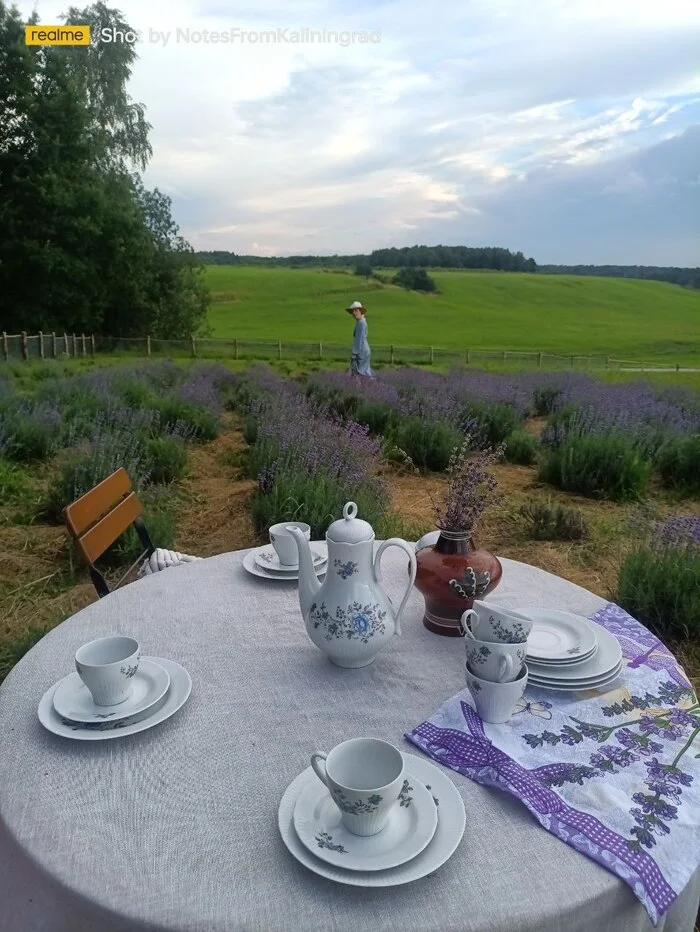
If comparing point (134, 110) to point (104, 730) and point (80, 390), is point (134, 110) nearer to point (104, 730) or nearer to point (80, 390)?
point (80, 390)

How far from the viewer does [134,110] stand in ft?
76.3

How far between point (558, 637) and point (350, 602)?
511mm

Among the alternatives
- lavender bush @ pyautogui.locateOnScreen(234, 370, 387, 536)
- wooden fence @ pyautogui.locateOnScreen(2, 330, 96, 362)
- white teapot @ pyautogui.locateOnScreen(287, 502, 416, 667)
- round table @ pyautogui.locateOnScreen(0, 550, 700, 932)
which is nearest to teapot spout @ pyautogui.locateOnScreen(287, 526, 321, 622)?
white teapot @ pyautogui.locateOnScreen(287, 502, 416, 667)

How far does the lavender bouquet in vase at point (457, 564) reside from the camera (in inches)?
61.0

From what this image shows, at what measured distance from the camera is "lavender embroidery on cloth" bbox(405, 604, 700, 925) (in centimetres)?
98

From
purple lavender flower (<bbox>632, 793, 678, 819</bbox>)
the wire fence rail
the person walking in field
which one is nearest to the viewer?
purple lavender flower (<bbox>632, 793, 678, 819</bbox>)

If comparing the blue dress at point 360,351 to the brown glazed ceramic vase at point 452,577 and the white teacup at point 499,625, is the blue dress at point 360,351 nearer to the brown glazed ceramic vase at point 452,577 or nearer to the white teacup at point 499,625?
the brown glazed ceramic vase at point 452,577

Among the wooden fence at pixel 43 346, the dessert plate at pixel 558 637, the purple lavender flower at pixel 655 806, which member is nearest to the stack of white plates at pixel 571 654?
the dessert plate at pixel 558 637

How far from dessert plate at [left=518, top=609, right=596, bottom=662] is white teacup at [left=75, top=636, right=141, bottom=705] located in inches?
32.7

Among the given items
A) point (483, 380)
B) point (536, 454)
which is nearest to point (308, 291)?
point (483, 380)

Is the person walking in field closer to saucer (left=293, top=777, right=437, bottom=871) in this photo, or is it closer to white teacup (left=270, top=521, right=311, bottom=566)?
white teacup (left=270, top=521, right=311, bottom=566)

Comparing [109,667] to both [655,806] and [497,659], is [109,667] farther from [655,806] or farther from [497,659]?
[655,806]

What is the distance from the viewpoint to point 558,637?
1.53 meters

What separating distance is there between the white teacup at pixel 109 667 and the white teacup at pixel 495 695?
2.19 ft
